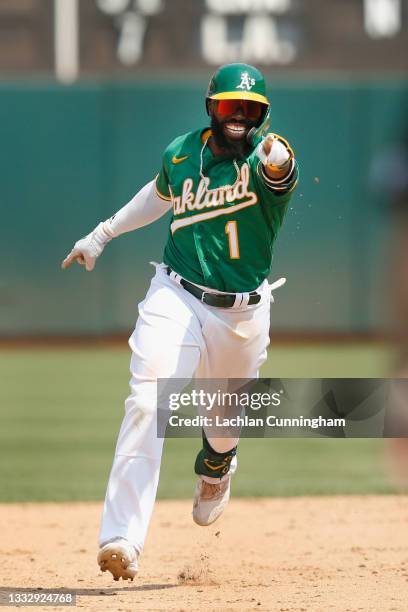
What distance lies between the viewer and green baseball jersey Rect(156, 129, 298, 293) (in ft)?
12.0

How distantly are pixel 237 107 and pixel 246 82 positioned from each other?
0.27 feet

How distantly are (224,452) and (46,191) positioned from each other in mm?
7374

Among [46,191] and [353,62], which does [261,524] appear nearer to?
[46,191]

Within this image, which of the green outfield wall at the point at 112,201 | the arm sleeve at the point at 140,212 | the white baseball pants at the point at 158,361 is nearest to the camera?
the white baseball pants at the point at 158,361

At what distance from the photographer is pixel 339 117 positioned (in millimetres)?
11344

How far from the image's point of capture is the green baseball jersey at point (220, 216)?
12.0 feet

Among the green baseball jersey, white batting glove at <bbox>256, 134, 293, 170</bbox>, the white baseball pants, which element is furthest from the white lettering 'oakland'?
the white baseball pants

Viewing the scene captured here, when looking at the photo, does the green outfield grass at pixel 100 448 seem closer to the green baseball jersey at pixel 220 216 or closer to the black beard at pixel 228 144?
the green baseball jersey at pixel 220 216

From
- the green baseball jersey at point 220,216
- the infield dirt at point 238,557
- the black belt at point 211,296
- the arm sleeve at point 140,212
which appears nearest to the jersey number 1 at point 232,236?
the green baseball jersey at point 220,216

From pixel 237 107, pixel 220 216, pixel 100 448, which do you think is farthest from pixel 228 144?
pixel 100 448

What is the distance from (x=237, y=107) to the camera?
370cm

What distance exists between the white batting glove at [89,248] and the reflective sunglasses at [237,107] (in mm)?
651

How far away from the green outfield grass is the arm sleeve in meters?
1.94

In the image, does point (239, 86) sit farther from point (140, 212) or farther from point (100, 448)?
point (100, 448)
